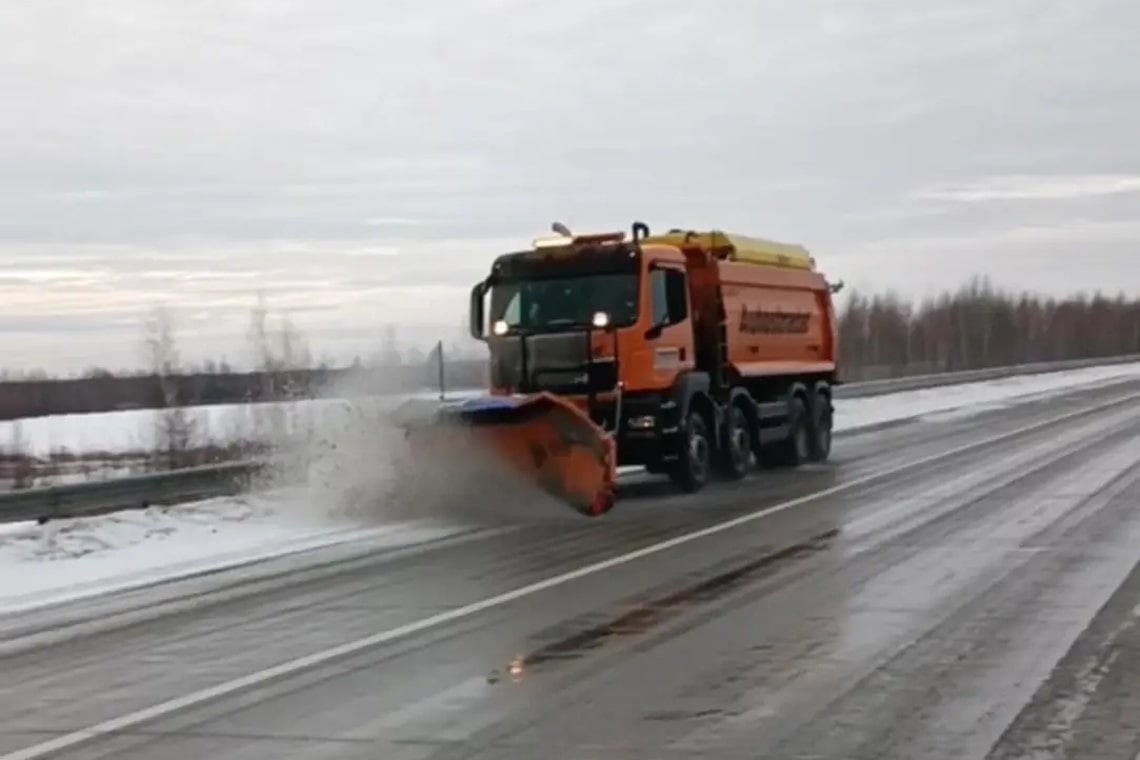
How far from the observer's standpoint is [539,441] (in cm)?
1866

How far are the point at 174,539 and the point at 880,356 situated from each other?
87811 mm

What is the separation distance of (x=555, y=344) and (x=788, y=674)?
11.5 m

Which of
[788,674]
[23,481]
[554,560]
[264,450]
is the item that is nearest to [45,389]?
[23,481]

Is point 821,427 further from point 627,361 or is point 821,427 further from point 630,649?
point 630,649

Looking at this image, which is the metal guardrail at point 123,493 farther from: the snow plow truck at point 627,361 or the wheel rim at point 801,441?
the wheel rim at point 801,441

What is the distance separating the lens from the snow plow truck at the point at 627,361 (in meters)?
18.6

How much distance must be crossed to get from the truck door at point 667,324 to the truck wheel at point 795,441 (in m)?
4.52

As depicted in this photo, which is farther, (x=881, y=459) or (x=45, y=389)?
(x=45, y=389)

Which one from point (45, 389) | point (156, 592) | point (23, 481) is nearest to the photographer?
point (156, 592)

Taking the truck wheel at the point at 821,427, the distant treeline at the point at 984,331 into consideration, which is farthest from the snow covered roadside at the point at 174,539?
the distant treeline at the point at 984,331

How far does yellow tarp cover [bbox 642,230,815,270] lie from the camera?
2266 cm

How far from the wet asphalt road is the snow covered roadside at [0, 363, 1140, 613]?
0.70m

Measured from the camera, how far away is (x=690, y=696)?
8406 millimetres

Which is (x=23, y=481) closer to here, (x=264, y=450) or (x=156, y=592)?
(x=264, y=450)
